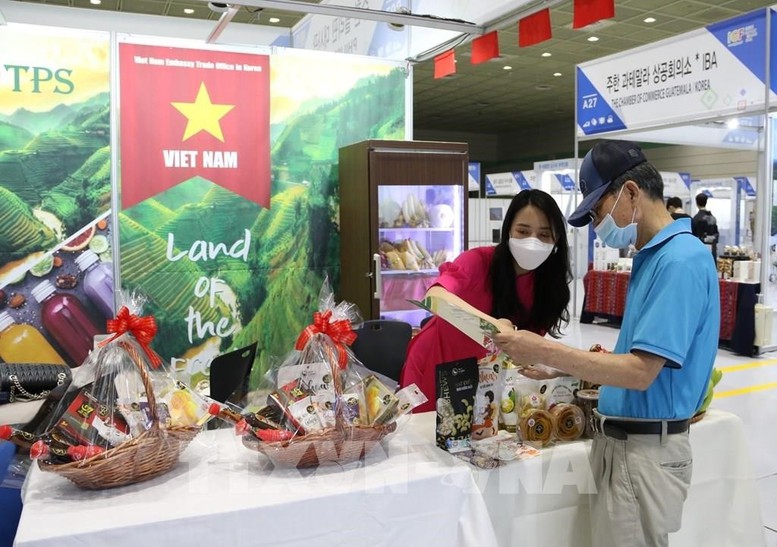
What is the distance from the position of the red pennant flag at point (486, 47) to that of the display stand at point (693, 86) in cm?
383

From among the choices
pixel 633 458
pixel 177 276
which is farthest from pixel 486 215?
pixel 633 458

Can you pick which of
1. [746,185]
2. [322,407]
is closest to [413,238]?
[322,407]

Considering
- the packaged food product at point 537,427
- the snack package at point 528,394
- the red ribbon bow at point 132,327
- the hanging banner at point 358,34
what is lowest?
the packaged food product at point 537,427

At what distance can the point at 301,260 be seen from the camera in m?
5.49

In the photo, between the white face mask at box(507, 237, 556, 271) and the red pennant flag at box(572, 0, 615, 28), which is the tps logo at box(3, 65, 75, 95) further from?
the white face mask at box(507, 237, 556, 271)

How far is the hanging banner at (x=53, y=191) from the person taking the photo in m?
4.55

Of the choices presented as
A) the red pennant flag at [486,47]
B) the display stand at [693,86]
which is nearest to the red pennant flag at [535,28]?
the red pennant flag at [486,47]

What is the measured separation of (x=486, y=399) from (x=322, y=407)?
1.65ft

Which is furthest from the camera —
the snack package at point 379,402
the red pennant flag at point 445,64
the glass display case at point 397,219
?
the glass display case at point 397,219

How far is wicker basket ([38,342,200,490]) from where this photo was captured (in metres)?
1.54

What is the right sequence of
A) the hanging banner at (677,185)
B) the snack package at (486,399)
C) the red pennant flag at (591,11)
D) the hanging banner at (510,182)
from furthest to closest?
1. the hanging banner at (510,182)
2. the hanging banner at (677,185)
3. the red pennant flag at (591,11)
4. the snack package at (486,399)

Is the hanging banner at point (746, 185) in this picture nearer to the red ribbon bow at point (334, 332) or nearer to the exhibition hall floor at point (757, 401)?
the exhibition hall floor at point (757, 401)

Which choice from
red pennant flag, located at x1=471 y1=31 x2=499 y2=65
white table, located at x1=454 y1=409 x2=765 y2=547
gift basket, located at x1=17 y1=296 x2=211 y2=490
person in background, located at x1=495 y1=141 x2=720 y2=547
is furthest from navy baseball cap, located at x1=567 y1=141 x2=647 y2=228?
red pennant flag, located at x1=471 y1=31 x2=499 y2=65

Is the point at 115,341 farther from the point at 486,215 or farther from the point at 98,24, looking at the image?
the point at 486,215
